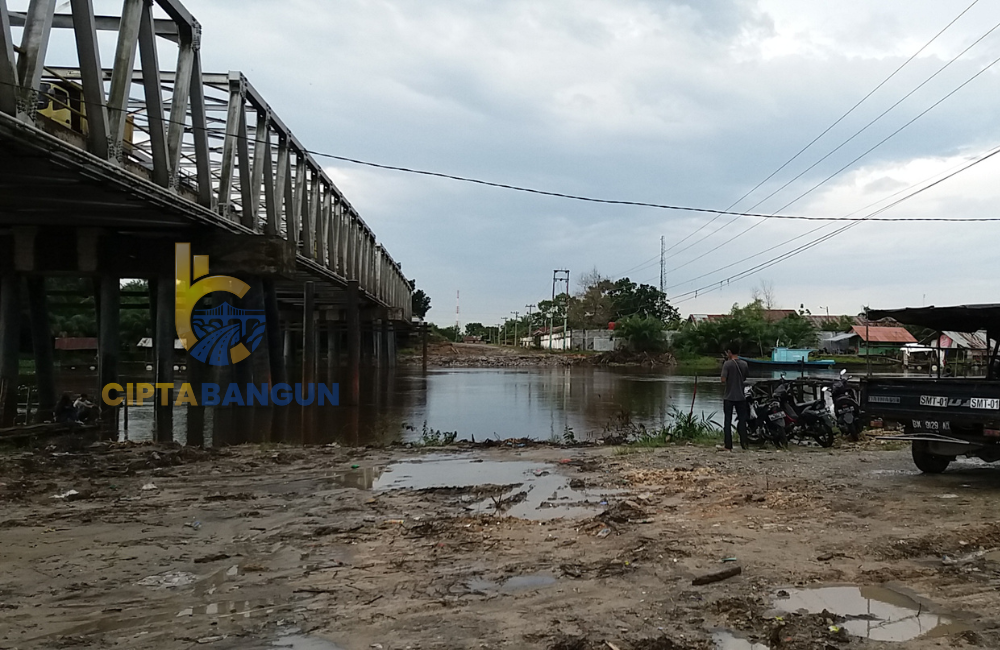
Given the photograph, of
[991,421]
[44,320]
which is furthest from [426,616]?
[44,320]

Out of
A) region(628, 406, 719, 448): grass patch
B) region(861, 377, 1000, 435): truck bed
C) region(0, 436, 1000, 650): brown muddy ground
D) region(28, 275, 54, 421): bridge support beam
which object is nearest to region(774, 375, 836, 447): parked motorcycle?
region(628, 406, 719, 448): grass patch

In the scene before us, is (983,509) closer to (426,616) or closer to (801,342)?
(426,616)

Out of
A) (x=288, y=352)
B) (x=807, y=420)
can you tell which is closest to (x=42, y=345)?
(x=807, y=420)

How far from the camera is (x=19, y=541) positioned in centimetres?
630

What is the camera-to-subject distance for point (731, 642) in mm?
4117

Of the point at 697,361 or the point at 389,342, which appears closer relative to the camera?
the point at 389,342

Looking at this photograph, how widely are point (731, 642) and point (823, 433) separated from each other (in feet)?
32.3

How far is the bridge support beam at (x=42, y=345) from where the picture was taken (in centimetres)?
1950

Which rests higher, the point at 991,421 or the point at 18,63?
the point at 18,63

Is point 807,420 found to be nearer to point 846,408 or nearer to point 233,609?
point 846,408

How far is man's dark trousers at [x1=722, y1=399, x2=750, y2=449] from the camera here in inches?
494

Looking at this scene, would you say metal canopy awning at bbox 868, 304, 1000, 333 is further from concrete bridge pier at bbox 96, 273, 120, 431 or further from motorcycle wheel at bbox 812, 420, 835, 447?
concrete bridge pier at bbox 96, 273, 120, 431

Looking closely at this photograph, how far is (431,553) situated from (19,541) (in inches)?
132

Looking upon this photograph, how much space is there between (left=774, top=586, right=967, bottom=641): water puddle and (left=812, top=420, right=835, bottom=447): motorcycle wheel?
856 centimetres
